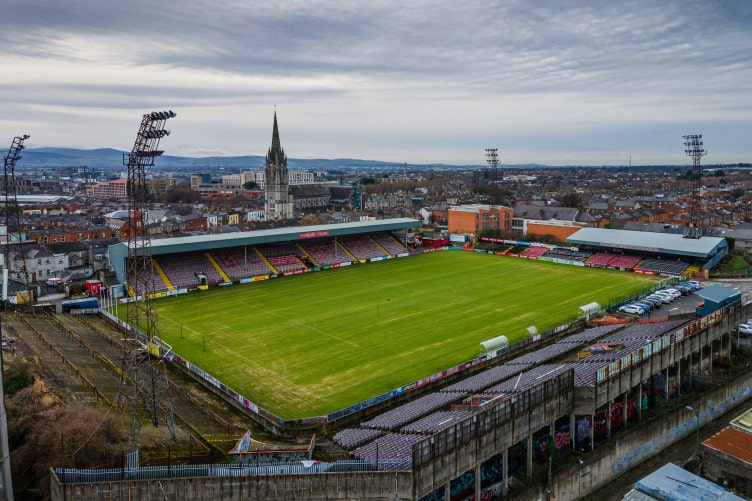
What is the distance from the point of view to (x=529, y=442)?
23.5 meters

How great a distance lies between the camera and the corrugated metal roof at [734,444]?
23469 mm

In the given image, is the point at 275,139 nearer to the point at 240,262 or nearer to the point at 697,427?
the point at 240,262

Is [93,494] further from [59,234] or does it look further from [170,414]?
[59,234]

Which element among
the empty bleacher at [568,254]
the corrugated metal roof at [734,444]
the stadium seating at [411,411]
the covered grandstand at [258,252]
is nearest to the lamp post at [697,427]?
the corrugated metal roof at [734,444]

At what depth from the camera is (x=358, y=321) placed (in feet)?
149

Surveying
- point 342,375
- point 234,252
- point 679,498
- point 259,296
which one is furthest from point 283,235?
point 679,498

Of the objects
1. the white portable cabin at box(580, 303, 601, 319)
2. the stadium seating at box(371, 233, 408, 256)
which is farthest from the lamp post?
the stadium seating at box(371, 233, 408, 256)

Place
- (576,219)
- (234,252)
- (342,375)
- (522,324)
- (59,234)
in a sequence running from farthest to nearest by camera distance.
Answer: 1. (576,219)
2. (59,234)
3. (234,252)
4. (522,324)
5. (342,375)

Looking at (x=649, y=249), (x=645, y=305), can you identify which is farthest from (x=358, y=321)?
(x=649, y=249)

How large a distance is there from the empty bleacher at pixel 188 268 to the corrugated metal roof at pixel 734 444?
45142 mm

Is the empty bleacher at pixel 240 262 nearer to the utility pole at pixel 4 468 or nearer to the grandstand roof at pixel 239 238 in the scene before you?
the grandstand roof at pixel 239 238

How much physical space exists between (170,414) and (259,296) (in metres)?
29.0

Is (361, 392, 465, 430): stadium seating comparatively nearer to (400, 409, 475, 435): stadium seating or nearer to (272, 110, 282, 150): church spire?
(400, 409, 475, 435): stadium seating

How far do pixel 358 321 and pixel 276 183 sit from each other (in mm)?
86653
